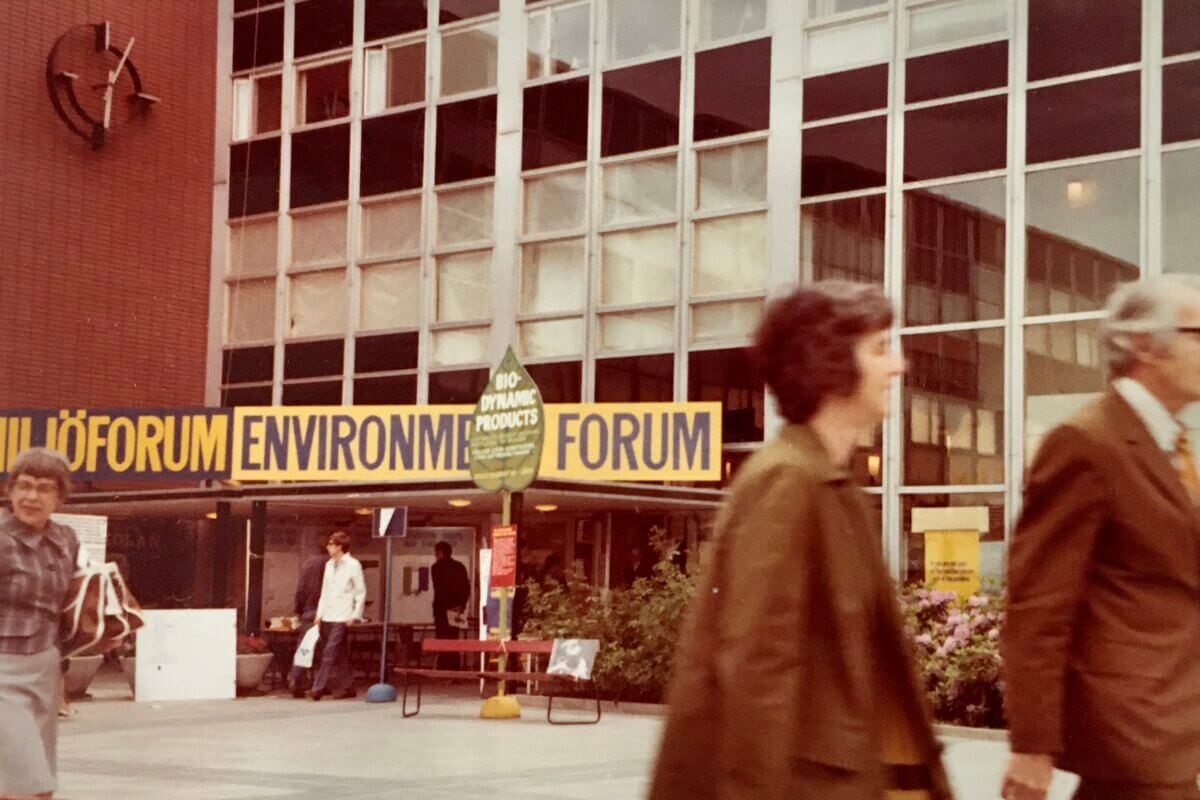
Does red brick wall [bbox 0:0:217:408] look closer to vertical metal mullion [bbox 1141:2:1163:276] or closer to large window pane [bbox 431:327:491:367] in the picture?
large window pane [bbox 431:327:491:367]

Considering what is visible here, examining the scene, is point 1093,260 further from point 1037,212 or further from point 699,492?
point 699,492

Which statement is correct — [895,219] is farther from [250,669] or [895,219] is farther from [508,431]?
[250,669]

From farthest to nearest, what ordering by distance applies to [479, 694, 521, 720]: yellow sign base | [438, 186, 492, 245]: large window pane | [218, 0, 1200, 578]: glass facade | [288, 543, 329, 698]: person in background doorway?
[438, 186, 492, 245]: large window pane
[218, 0, 1200, 578]: glass facade
[288, 543, 329, 698]: person in background doorway
[479, 694, 521, 720]: yellow sign base

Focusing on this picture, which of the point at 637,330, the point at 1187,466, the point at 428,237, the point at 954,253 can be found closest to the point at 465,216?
the point at 428,237

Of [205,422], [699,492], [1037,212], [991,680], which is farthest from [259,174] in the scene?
[991,680]

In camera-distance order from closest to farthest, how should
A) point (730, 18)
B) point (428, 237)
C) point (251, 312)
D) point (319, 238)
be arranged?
1. point (730, 18)
2. point (428, 237)
3. point (319, 238)
4. point (251, 312)

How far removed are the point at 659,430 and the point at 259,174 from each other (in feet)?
43.2

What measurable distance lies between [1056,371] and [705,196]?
6.25m

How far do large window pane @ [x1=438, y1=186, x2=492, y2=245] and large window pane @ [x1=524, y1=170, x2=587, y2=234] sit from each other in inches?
31.1

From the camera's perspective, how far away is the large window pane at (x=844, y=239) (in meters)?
25.7

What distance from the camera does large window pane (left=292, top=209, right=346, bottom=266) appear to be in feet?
105

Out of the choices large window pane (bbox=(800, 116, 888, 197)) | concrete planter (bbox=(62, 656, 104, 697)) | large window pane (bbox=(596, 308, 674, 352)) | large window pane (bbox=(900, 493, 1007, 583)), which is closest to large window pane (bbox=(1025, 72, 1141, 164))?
large window pane (bbox=(800, 116, 888, 197))

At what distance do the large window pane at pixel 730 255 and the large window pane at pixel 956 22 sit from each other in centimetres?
342

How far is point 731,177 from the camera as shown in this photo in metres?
27.3
